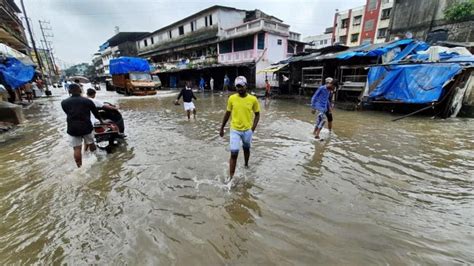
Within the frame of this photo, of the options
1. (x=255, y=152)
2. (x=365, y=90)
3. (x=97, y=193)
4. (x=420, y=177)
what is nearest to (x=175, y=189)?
(x=97, y=193)

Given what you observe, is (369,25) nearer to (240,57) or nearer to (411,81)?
(240,57)

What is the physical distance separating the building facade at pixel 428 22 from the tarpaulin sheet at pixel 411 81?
10.6m

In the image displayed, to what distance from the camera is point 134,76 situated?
21.1 m

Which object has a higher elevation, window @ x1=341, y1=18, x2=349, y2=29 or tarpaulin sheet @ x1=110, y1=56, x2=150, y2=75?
window @ x1=341, y1=18, x2=349, y2=29

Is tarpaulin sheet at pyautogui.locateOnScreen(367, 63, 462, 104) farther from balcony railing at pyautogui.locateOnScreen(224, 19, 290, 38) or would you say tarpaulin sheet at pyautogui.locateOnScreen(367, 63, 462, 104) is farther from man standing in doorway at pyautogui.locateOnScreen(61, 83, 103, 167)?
balcony railing at pyautogui.locateOnScreen(224, 19, 290, 38)

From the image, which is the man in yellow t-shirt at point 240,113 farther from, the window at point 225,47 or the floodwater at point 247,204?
the window at point 225,47

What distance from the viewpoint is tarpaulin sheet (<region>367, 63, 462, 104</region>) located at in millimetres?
9195

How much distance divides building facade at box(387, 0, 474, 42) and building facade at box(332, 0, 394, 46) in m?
6.18

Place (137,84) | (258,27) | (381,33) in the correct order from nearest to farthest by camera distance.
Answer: (137,84)
(258,27)
(381,33)

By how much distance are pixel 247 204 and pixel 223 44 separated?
2629 centimetres

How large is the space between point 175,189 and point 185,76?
32713mm

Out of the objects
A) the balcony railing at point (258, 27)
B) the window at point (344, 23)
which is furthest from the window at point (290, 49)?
the window at point (344, 23)

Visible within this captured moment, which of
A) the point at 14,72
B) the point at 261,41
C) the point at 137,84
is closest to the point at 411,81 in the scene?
the point at 261,41

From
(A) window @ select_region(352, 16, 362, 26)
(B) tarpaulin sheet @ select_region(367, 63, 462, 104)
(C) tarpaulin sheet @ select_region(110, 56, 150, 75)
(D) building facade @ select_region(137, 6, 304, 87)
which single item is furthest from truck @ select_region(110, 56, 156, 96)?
(A) window @ select_region(352, 16, 362, 26)
